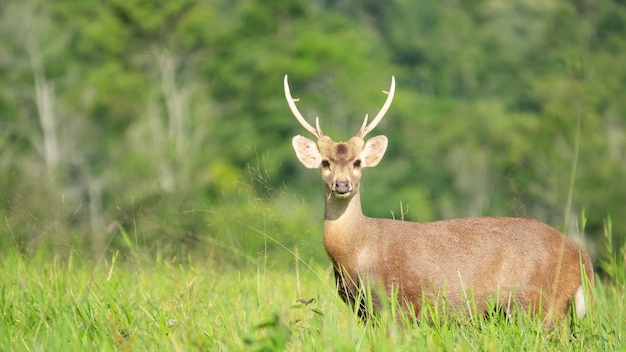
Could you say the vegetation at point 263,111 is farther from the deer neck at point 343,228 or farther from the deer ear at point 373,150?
the deer neck at point 343,228

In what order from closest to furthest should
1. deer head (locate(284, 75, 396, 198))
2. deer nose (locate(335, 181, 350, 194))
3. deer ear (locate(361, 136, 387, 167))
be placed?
deer nose (locate(335, 181, 350, 194)) < deer head (locate(284, 75, 396, 198)) < deer ear (locate(361, 136, 387, 167))

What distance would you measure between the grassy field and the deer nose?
0.60 metres

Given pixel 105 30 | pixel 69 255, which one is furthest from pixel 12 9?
pixel 69 255

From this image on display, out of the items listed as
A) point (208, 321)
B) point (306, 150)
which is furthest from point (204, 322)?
point (306, 150)

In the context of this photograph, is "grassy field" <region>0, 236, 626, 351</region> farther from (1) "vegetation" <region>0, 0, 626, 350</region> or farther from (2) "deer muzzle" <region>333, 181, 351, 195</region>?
(1) "vegetation" <region>0, 0, 626, 350</region>

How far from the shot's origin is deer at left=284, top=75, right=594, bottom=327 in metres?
6.58

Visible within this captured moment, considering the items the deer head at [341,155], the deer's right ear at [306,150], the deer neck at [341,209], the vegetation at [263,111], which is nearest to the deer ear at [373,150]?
the deer head at [341,155]

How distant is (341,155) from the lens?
7.07 metres

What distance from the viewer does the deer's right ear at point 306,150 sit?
7.43m

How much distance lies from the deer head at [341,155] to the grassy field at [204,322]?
610 millimetres

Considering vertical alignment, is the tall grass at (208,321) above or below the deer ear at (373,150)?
below

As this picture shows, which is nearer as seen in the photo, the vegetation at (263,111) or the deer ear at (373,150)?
the deer ear at (373,150)

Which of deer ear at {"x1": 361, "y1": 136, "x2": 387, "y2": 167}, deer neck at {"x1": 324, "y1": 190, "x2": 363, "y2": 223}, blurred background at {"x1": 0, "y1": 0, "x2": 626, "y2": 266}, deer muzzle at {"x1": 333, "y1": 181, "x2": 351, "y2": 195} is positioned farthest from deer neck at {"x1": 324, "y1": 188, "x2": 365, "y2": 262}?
blurred background at {"x1": 0, "y1": 0, "x2": 626, "y2": 266}

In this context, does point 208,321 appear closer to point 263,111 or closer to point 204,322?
point 204,322
